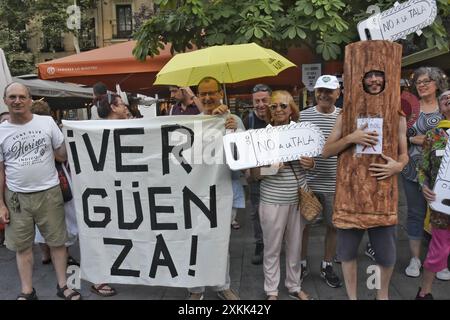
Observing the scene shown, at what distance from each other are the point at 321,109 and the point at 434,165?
995 millimetres

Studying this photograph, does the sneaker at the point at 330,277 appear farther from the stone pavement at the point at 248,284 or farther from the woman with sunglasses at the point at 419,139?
the woman with sunglasses at the point at 419,139

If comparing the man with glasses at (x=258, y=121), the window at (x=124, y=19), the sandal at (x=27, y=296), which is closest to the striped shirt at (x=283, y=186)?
the man with glasses at (x=258, y=121)

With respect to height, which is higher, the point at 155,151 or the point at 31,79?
the point at 31,79

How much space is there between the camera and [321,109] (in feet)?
12.0

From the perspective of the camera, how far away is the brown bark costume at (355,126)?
277 centimetres

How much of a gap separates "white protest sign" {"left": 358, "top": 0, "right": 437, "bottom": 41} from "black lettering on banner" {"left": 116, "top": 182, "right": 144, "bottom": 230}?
2015 millimetres

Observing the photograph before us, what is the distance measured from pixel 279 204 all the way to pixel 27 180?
1.95 metres

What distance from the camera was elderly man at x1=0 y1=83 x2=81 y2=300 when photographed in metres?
3.28

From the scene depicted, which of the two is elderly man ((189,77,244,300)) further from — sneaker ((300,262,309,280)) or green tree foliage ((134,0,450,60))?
green tree foliage ((134,0,450,60))

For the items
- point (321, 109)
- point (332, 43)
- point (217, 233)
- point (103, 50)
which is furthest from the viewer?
point (103, 50)

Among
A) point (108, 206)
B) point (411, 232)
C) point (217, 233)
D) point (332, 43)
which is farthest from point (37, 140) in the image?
point (411, 232)

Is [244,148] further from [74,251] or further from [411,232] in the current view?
[74,251]

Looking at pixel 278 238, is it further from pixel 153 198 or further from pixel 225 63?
pixel 225 63

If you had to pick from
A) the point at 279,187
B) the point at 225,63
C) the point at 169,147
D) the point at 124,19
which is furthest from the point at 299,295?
the point at 124,19
